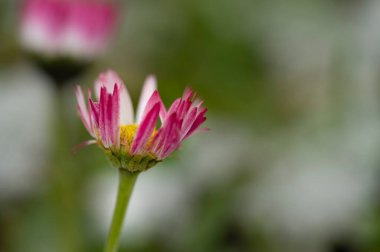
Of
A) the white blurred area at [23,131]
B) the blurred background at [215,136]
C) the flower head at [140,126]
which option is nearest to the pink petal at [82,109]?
the flower head at [140,126]

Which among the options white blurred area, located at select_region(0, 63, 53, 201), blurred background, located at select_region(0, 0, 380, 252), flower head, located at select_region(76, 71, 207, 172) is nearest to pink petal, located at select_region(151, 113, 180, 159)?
flower head, located at select_region(76, 71, 207, 172)

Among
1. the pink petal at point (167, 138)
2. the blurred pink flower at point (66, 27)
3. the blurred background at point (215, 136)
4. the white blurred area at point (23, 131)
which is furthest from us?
the white blurred area at point (23, 131)

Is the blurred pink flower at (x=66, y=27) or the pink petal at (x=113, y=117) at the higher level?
the blurred pink flower at (x=66, y=27)

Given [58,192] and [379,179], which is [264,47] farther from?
[58,192]

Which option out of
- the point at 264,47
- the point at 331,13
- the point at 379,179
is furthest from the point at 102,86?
the point at 331,13

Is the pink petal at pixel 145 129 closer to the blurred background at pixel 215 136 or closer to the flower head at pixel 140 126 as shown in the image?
the flower head at pixel 140 126

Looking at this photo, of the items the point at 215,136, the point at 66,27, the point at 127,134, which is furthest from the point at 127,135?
the point at 215,136

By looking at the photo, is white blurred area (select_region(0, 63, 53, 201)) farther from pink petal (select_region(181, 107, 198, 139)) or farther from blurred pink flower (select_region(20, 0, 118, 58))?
pink petal (select_region(181, 107, 198, 139))

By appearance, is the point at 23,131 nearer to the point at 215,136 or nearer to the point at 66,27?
the point at 215,136

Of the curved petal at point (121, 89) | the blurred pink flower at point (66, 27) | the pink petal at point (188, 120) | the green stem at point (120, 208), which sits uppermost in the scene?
the blurred pink flower at point (66, 27)
